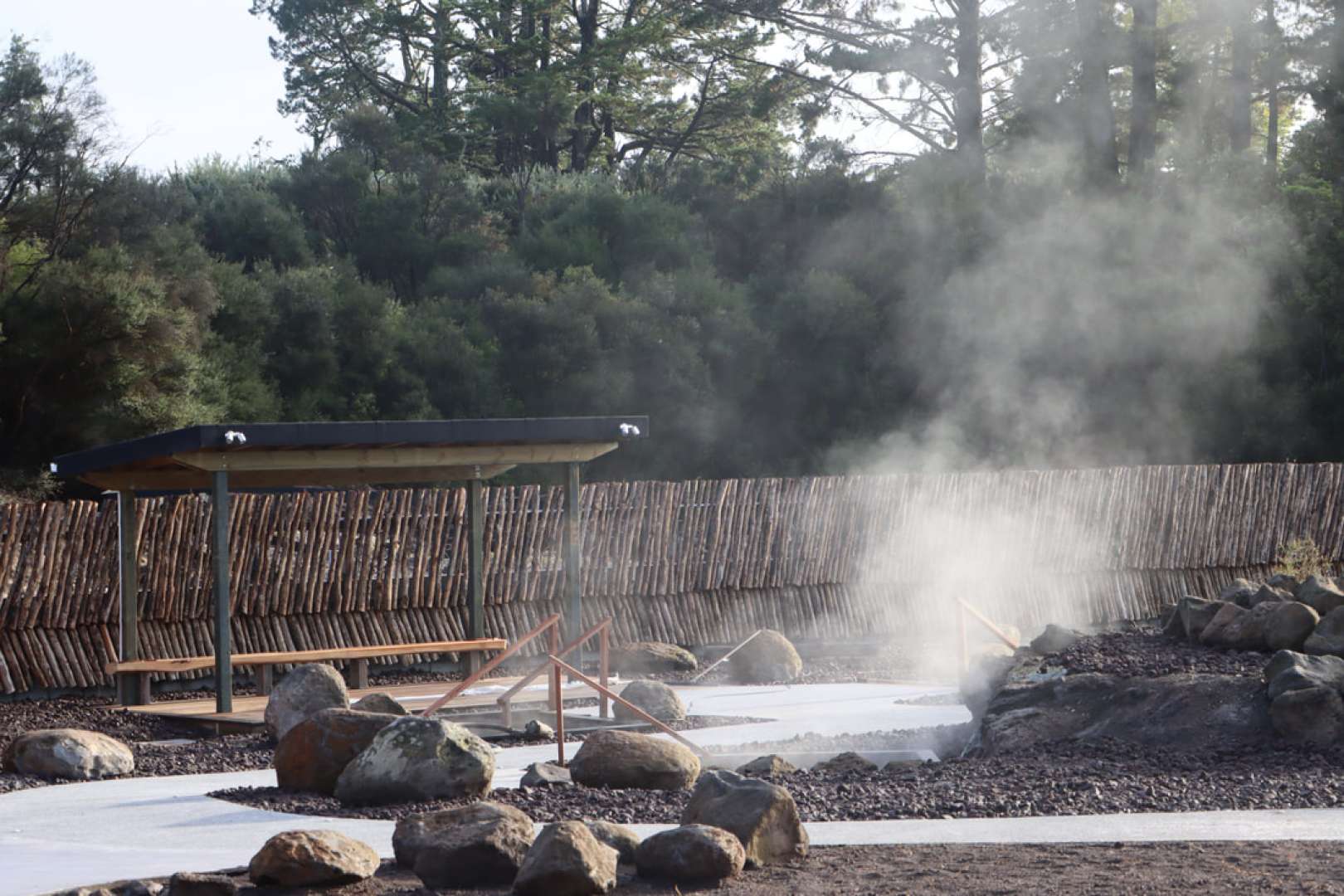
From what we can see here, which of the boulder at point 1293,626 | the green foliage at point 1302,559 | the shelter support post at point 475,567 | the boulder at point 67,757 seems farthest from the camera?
the green foliage at point 1302,559

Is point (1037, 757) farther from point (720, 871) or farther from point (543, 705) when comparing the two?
point (543, 705)

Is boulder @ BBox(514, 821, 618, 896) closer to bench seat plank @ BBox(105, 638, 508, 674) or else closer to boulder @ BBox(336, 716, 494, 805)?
boulder @ BBox(336, 716, 494, 805)

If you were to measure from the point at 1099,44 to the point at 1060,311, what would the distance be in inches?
183

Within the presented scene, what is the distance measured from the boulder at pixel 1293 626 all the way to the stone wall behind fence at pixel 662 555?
645 centimetres

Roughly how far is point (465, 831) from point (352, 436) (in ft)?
19.3

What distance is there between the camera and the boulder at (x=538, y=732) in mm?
9727

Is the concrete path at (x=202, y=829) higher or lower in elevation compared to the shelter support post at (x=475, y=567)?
lower

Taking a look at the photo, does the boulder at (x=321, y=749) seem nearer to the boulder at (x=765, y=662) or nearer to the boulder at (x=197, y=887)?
the boulder at (x=197, y=887)

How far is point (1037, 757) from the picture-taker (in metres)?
8.07

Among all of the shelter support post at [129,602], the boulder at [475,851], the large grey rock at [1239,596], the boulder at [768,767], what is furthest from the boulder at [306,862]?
the large grey rock at [1239,596]

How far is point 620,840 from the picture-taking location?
553 cm

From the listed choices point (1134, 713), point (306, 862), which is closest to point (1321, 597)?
point (1134, 713)

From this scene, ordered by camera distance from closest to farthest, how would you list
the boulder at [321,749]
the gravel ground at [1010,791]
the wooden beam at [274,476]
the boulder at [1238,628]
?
the gravel ground at [1010,791] < the boulder at [321,749] < the boulder at [1238,628] < the wooden beam at [274,476]

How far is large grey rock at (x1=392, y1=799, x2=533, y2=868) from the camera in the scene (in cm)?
527
